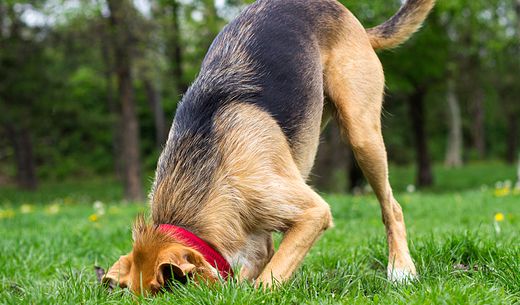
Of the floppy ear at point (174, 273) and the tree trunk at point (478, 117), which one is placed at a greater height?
the floppy ear at point (174, 273)

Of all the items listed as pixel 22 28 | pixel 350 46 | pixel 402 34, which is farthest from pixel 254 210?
pixel 22 28

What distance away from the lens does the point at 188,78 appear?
64.9 ft

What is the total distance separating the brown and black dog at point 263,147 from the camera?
3.52 meters

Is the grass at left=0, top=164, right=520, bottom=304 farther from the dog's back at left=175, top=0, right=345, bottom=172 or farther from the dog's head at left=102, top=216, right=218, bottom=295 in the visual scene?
the dog's back at left=175, top=0, right=345, bottom=172

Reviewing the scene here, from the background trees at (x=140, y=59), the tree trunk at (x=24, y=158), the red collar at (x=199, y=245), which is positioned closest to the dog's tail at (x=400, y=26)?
the red collar at (x=199, y=245)

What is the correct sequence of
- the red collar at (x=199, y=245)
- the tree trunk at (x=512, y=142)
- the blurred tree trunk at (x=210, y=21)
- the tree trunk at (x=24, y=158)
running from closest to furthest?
1. the red collar at (x=199, y=245)
2. the blurred tree trunk at (x=210, y=21)
3. the tree trunk at (x=24, y=158)
4. the tree trunk at (x=512, y=142)

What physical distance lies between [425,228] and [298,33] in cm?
333

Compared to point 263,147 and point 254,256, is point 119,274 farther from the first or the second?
point 263,147

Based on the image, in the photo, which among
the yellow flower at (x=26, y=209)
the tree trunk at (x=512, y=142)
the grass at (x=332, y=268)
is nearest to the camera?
the grass at (x=332, y=268)

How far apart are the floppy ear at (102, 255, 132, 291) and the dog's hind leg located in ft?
6.24

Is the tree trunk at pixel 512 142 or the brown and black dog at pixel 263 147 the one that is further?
the tree trunk at pixel 512 142

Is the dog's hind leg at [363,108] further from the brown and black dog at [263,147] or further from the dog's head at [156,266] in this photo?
the dog's head at [156,266]

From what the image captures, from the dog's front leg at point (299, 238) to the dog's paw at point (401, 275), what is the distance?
55 cm

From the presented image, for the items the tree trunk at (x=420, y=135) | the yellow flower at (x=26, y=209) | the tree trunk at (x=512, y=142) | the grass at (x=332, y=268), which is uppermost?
the grass at (x=332, y=268)
